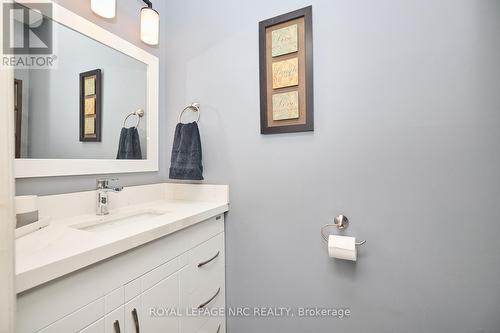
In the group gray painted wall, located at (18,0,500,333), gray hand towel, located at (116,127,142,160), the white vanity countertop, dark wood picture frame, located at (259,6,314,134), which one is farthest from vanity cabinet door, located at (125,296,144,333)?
dark wood picture frame, located at (259,6,314,134)

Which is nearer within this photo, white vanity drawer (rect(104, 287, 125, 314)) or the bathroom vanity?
the bathroom vanity

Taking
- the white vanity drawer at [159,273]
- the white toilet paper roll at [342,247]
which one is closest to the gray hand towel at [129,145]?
the white vanity drawer at [159,273]

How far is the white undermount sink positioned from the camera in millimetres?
964

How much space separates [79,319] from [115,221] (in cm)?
54

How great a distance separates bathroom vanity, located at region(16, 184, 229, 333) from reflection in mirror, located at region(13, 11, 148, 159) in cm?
23

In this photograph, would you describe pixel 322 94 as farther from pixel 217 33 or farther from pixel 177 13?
pixel 177 13

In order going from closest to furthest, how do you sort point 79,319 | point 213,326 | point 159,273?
point 79,319 → point 159,273 → point 213,326

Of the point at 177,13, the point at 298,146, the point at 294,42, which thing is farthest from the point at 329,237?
the point at 177,13

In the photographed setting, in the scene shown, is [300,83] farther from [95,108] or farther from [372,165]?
[95,108]

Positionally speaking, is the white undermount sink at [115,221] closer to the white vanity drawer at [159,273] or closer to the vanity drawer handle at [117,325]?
the white vanity drawer at [159,273]

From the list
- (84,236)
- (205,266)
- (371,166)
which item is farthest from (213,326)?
(371,166)

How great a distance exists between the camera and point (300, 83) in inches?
45.3

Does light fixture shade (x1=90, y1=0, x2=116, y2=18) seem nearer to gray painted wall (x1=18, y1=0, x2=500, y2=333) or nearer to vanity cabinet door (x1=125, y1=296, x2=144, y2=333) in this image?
gray painted wall (x1=18, y1=0, x2=500, y2=333)

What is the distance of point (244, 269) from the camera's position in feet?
4.29
